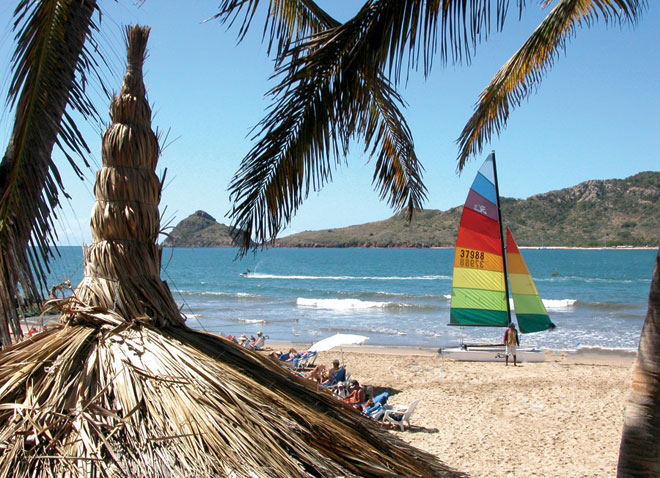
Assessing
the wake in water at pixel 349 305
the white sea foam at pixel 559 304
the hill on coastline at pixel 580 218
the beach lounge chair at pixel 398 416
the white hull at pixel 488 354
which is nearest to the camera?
the beach lounge chair at pixel 398 416

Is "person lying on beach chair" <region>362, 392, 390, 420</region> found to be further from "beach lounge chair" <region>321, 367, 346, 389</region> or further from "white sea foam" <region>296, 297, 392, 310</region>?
"white sea foam" <region>296, 297, 392, 310</region>

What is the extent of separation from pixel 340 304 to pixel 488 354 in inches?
826

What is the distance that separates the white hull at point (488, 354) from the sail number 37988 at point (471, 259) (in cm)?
246

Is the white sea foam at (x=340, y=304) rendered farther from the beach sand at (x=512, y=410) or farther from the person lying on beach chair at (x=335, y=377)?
the person lying on beach chair at (x=335, y=377)

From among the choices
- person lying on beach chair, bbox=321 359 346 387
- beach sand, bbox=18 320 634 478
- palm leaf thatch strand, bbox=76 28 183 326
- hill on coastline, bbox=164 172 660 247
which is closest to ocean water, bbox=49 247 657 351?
palm leaf thatch strand, bbox=76 28 183 326

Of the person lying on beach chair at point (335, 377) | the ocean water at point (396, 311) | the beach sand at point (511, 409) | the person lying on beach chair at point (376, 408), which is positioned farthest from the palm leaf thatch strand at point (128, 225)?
the person lying on beach chair at point (335, 377)

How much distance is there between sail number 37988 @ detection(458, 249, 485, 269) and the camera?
650 inches

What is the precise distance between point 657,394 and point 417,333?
69.9 ft

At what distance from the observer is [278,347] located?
61.8 feet

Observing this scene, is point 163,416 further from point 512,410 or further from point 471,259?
point 471,259

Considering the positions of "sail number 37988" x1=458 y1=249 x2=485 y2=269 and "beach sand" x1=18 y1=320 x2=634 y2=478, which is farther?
"sail number 37988" x1=458 y1=249 x2=485 y2=269

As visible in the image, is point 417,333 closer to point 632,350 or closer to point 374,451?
point 632,350

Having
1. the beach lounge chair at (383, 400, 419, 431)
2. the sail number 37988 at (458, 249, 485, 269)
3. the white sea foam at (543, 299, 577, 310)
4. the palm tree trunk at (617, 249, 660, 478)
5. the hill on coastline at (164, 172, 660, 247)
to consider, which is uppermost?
the hill on coastline at (164, 172, 660, 247)

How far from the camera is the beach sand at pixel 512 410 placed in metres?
7.57
